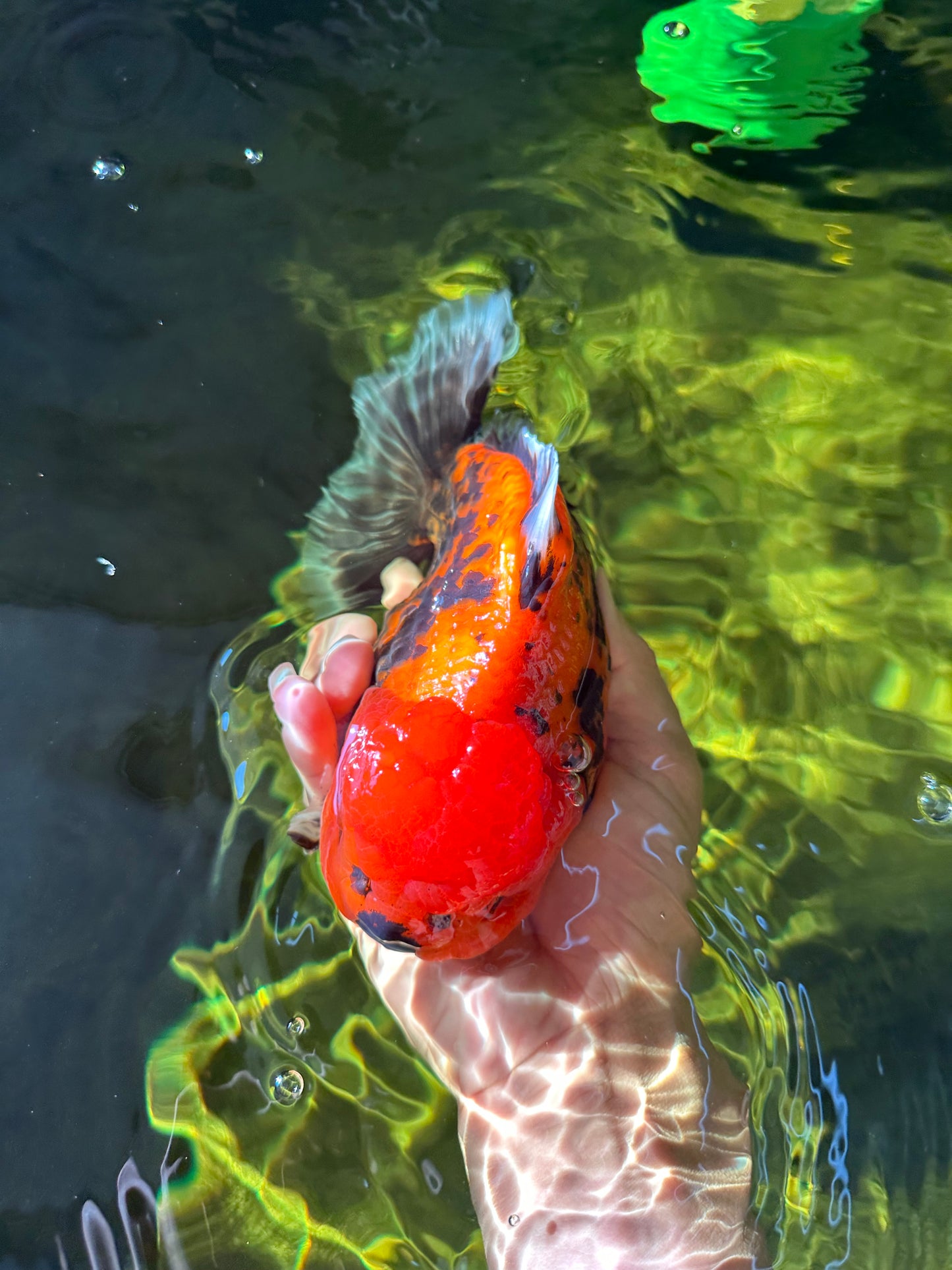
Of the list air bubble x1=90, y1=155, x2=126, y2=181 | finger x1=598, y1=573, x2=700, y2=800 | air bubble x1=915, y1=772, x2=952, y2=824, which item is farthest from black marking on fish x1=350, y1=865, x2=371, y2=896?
air bubble x1=90, y1=155, x2=126, y2=181

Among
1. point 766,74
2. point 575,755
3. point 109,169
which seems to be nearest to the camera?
point 575,755

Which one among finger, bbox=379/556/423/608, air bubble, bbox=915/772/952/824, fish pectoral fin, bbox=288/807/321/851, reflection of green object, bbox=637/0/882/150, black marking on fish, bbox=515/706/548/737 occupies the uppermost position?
reflection of green object, bbox=637/0/882/150

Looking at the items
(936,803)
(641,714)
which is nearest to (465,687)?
(641,714)

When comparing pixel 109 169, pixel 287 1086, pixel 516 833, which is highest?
pixel 109 169

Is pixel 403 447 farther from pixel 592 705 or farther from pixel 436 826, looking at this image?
pixel 436 826

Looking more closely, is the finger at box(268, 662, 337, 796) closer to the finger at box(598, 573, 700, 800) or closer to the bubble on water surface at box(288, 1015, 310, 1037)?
the bubble on water surface at box(288, 1015, 310, 1037)

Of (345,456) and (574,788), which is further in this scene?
(345,456)
